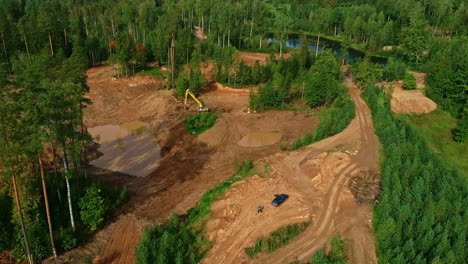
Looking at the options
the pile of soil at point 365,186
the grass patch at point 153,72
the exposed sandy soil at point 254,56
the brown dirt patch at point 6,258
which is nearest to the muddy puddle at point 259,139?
the pile of soil at point 365,186

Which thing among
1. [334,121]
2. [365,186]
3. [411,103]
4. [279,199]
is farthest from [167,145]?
[411,103]

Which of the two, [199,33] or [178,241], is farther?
[199,33]

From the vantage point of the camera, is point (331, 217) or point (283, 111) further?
point (283, 111)

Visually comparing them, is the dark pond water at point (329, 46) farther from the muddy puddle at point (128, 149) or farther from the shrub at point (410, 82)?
the muddy puddle at point (128, 149)

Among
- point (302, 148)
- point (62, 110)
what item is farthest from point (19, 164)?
point (302, 148)

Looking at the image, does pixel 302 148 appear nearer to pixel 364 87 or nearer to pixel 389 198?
pixel 389 198

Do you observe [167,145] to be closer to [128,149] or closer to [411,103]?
[128,149]
